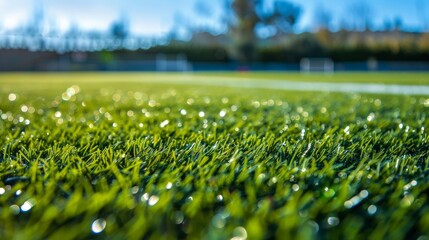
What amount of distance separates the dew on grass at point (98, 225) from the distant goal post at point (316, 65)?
28.8m

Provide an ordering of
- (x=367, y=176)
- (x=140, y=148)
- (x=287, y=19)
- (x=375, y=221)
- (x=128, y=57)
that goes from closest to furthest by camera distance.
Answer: (x=375, y=221) → (x=367, y=176) → (x=140, y=148) → (x=128, y=57) → (x=287, y=19)

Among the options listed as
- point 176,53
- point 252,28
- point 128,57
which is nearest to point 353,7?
point 252,28

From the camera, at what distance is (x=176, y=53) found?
34.6 metres

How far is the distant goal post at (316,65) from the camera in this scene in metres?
29.5

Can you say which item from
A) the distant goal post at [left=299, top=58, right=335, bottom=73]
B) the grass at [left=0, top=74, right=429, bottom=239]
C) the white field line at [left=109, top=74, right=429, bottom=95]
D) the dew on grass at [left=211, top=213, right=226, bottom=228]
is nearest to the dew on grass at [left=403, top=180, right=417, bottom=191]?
the grass at [left=0, top=74, right=429, bottom=239]

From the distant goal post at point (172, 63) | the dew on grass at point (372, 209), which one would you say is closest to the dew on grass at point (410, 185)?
the dew on grass at point (372, 209)

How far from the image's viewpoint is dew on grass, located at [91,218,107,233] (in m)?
0.62

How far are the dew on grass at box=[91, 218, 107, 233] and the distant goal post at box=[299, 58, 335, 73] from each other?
28797 mm

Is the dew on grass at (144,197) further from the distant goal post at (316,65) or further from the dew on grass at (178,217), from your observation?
the distant goal post at (316,65)

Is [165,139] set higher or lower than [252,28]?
lower

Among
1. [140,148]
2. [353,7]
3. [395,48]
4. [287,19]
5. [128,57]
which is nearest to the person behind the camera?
Result: [140,148]

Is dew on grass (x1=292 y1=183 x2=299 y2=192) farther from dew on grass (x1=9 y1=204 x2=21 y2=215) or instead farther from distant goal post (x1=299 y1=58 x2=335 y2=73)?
distant goal post (x1=299 y1=58 x2=335 y2=73)

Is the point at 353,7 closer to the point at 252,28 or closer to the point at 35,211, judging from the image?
the point at 252,28

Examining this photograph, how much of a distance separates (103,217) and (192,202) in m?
0.15
